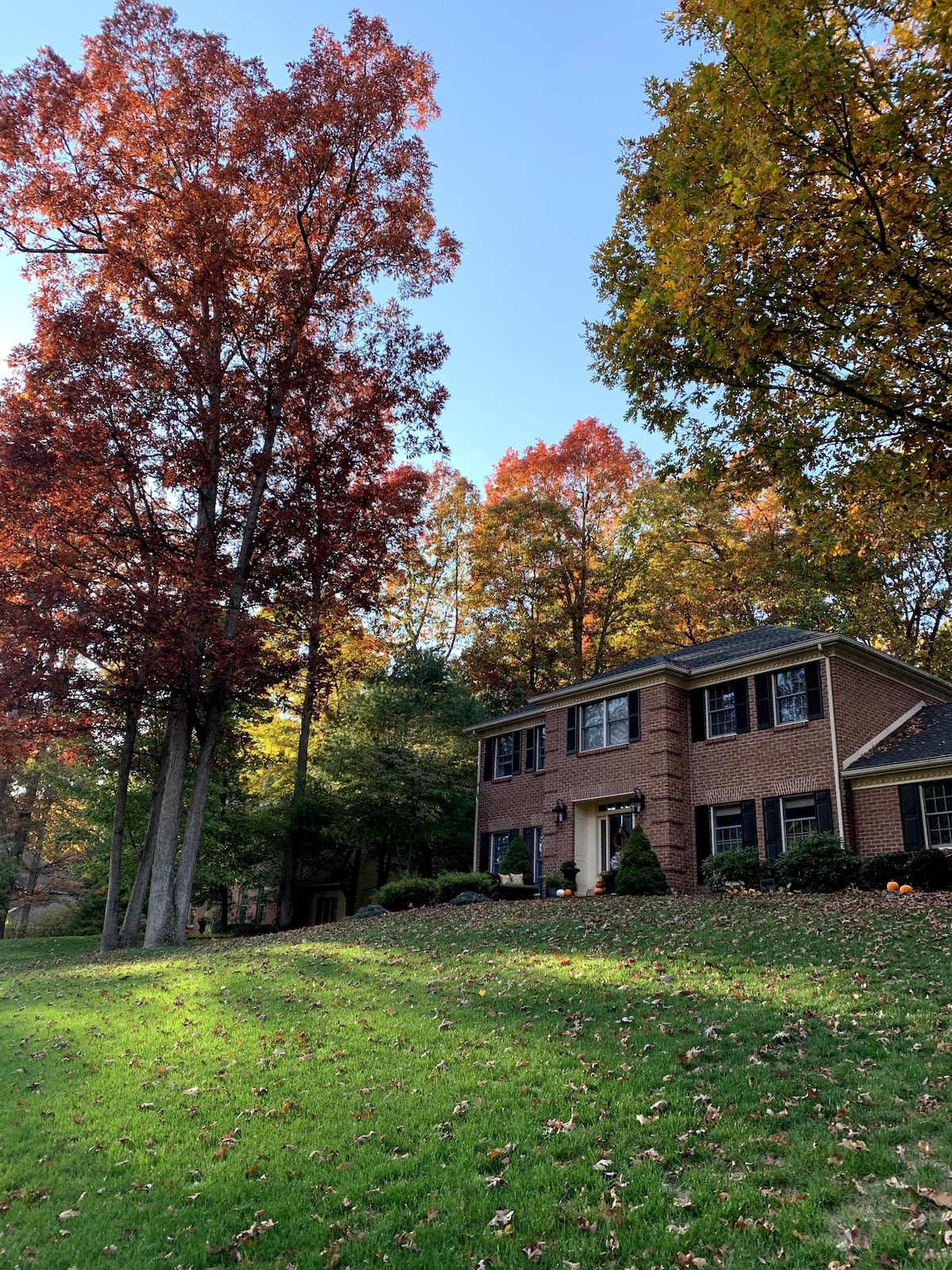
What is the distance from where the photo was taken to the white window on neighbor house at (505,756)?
26.6m

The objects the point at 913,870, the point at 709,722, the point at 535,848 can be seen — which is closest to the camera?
the point at 913,870

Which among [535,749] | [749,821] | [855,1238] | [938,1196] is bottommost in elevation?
[855,1238]

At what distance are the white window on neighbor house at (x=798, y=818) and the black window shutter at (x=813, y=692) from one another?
1.83 meters

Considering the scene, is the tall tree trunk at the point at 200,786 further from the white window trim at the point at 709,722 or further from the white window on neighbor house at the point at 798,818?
the white window on neighbor house at the point at 798,818

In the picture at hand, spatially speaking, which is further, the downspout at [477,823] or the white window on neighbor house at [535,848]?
the downspout at [477,823]

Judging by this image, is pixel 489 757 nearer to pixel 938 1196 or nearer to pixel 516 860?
pixel 516 860

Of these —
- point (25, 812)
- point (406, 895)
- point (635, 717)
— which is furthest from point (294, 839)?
point (25, 812)

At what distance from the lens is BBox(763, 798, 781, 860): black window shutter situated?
1877 cm

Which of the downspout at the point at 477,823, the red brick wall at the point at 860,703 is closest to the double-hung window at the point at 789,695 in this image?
the red brick wall at the point at 860,703

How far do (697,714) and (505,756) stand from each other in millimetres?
7467

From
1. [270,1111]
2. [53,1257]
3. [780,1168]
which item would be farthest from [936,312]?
[53,1257]

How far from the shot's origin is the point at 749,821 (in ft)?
63.8

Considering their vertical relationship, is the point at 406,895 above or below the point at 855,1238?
above

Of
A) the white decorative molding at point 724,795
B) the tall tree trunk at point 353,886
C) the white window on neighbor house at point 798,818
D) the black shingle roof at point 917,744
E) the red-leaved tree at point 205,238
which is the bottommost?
the tall tree trunk at point 353,886
